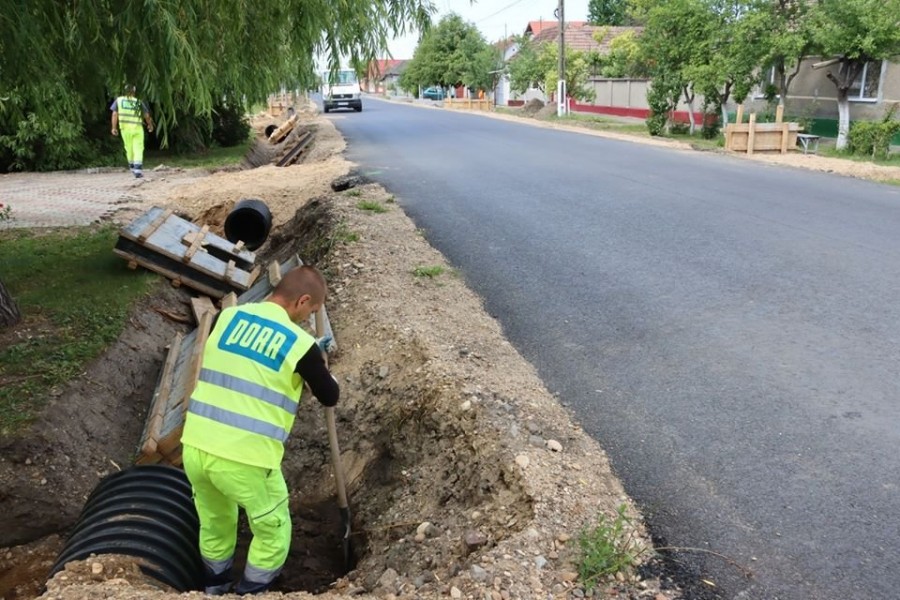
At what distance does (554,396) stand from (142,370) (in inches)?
134

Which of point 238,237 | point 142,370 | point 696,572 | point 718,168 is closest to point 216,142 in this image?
point 238,237

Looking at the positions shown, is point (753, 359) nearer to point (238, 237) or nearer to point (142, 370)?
point (142, 370)

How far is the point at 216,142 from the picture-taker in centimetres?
2164

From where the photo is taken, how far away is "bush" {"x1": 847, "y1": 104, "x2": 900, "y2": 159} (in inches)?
645

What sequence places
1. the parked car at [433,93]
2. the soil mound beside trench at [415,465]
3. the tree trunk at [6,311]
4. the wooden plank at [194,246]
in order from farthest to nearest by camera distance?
the parked car at [433,93] → the wooden plank at [194,246] → the tree trunk at [6,311] → the soil mound beside trench at [415,465]

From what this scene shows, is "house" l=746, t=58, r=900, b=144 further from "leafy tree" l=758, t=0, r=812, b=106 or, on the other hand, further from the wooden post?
the wooden post

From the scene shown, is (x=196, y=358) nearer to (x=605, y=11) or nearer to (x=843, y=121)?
(x=843, y=121)

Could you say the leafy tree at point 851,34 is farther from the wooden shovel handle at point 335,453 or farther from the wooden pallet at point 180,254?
the wooden shovel handle at point 335,453

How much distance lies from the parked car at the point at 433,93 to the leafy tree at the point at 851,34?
53.7 meters

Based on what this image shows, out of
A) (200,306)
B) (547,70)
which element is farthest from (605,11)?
(200,306)

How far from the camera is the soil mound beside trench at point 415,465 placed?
122 inches

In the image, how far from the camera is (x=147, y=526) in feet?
12.1

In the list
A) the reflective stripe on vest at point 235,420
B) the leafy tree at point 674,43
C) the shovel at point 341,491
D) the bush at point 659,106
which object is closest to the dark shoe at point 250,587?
the shovel at point 341,491

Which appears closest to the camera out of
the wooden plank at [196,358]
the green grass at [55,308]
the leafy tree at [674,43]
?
the wooden plank at [196,358]
